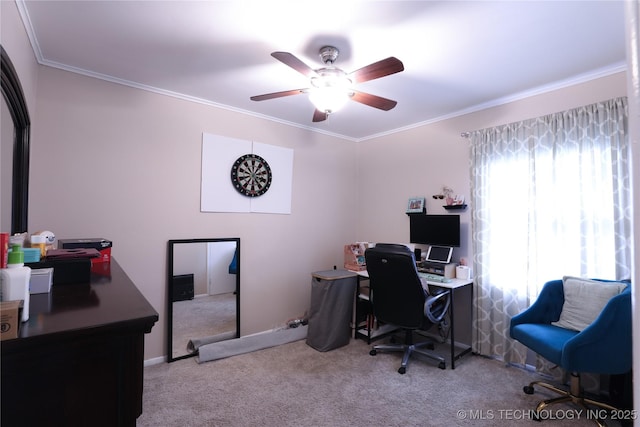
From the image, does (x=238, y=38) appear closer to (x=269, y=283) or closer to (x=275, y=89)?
(x=275, y=89)

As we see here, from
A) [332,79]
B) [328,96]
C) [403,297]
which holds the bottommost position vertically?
[403,297]

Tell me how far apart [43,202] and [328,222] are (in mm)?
2789

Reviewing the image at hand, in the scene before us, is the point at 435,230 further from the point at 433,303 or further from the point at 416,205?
the point at 433,303

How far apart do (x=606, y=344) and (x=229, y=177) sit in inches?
127

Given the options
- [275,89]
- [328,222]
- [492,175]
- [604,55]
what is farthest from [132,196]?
[604,55]

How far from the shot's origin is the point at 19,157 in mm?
2074

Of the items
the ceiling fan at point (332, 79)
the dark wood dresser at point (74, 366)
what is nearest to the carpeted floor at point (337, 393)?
the dark wood dresser at point (74, 366)

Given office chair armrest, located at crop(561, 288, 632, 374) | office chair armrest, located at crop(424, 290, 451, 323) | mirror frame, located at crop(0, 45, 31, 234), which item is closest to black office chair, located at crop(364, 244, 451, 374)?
office chair armrest, located at crop(424, 290, 451, 323)

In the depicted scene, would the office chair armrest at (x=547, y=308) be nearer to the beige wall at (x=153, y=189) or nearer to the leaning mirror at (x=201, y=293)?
the beige wall at (x=153, y=189)

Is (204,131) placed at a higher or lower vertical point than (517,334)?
higher

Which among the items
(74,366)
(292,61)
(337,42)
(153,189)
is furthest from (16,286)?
(153,189)

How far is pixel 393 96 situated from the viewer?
296cm

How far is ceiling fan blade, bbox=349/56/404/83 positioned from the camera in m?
1.78

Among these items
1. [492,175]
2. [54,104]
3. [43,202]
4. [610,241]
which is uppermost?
[54,104]
